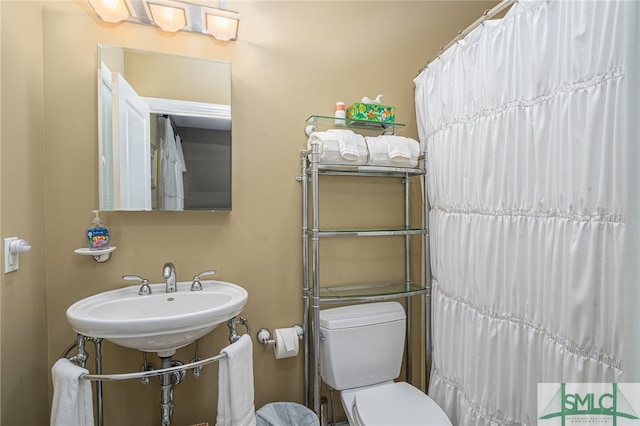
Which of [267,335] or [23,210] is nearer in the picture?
[23,210]

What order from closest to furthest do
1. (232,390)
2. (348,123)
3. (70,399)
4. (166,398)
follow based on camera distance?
(70,399)
(232,390)
(166,398)
(348,123)

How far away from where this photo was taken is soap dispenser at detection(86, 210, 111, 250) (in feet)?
4.38

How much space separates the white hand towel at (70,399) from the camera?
1.04 metres

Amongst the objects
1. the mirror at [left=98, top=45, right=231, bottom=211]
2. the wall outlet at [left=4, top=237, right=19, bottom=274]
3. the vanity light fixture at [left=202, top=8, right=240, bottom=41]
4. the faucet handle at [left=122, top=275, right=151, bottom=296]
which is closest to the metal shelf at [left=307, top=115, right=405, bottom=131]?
the mirror at [left=98, top=45, right=231, bottom=211]

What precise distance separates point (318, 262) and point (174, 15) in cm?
Result: 134

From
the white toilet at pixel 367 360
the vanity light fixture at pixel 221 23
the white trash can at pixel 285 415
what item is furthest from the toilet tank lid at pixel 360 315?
the vanity light fixture at pixel 221 23

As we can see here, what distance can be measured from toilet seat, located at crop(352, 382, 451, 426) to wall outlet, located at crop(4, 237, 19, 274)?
4.74 ft

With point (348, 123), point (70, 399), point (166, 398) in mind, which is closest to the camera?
point (70, 399)

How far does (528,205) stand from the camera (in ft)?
3.74

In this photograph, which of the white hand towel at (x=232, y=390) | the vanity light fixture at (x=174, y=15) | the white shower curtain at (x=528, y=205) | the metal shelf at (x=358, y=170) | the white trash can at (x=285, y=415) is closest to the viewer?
the white shower curtain at (x=528, y=205)

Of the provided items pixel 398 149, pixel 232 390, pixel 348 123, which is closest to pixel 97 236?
pixel 232 390

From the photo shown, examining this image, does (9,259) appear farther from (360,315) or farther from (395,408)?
(395,408)

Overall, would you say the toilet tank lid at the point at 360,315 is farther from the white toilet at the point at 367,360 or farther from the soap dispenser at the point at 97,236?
the soap dispenser at the point at 97,236

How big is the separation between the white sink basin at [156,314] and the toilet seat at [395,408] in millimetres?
709
